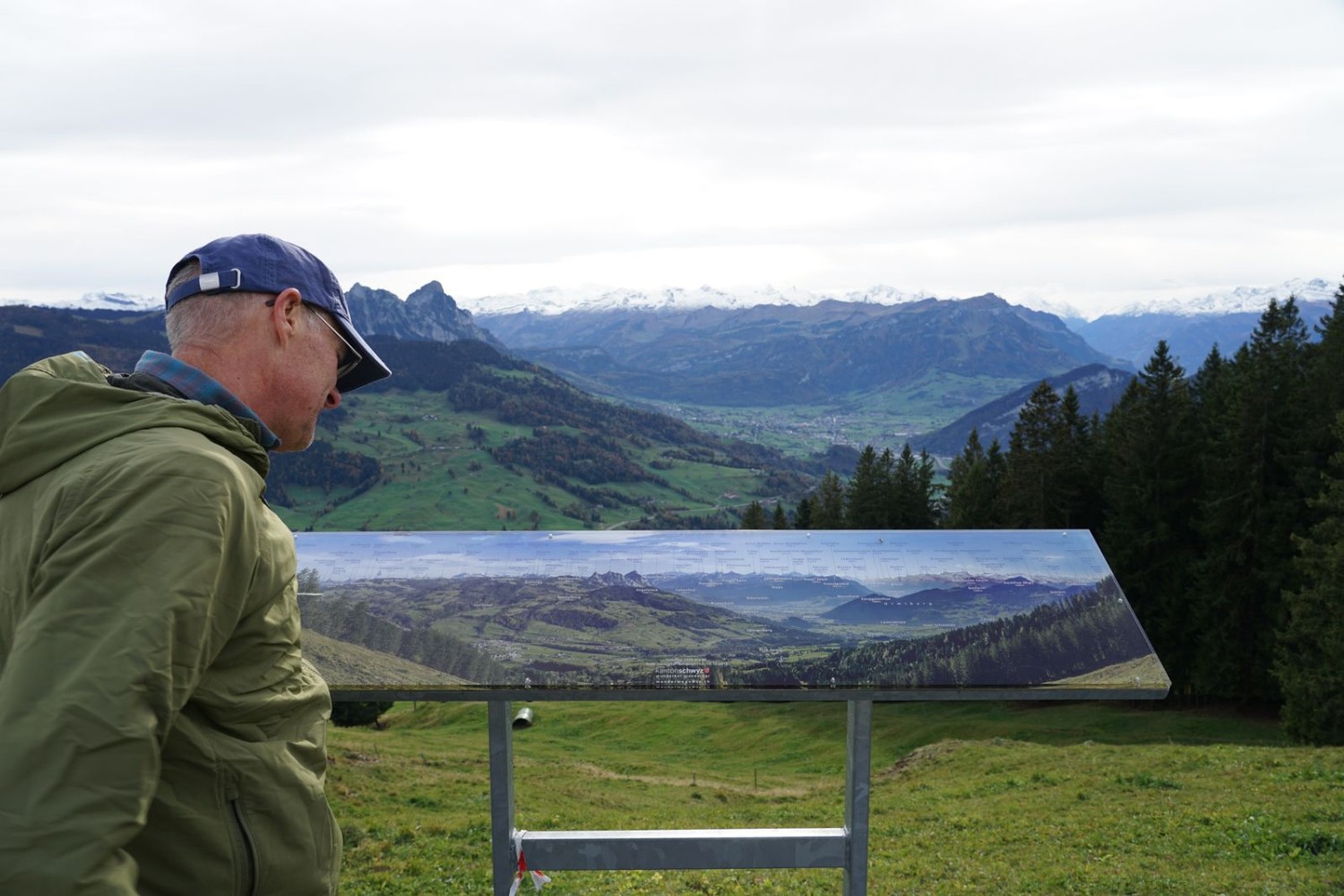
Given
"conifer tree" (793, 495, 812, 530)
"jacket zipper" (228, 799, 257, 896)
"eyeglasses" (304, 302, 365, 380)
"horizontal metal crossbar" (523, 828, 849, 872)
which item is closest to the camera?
"jacket zipper" (228, 799, 257, 896)

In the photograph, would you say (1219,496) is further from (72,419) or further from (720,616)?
(72,419)

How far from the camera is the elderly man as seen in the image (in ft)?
7.48

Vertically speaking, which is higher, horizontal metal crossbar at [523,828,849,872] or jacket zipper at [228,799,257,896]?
jacket zipper at [228,799,257,896]

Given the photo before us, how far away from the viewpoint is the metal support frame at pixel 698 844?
297 inches

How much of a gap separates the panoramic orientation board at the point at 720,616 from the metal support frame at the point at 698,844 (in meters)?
0.66

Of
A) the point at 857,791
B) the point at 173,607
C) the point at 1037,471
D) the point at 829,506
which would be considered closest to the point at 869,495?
the point at 829,506

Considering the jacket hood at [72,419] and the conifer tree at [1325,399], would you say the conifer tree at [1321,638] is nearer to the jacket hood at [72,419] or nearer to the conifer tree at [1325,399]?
the conifer tree at [1325,399]

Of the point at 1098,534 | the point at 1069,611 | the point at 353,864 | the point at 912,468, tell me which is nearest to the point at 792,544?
the point at 1069,611

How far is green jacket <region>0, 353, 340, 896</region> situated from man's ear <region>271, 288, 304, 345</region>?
1.67ft

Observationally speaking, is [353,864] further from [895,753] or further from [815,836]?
[895,753]

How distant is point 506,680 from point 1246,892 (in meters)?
9.88

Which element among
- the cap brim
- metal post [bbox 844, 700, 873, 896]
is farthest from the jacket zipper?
metal post [bbox 844, 700, 873, 896]

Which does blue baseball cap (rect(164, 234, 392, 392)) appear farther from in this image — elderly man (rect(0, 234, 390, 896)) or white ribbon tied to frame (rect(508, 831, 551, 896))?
white ribbon tied to frame (rect(508, 831, 551, 896))

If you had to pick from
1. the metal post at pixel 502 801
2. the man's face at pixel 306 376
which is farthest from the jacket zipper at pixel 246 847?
the metal post at pixel 502 801
